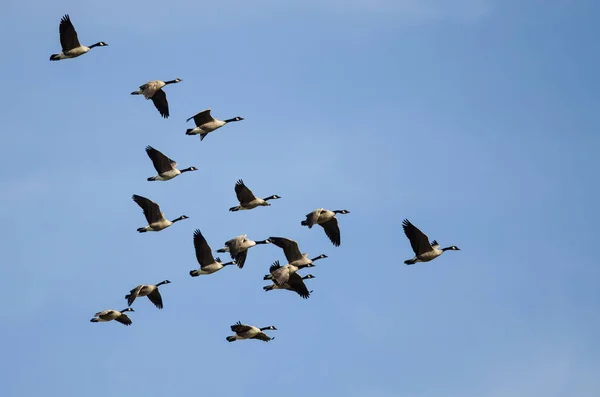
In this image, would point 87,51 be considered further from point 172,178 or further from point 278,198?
point 278,198

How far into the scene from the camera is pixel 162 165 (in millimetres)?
44219

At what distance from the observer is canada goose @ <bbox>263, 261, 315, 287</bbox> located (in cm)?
3984

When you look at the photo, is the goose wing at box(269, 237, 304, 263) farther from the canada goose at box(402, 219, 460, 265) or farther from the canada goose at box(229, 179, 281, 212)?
the canada goose at box(402, 219, 460, 265)

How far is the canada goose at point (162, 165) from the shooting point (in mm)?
43812

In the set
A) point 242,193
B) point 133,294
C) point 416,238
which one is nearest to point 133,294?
point 133,294

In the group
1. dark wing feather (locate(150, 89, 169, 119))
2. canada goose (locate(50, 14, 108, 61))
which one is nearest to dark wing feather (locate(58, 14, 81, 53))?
canada goose (locate(50, 14, 108, 61))

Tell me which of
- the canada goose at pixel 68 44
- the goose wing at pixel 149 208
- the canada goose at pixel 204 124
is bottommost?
the goose wing at pixel 149 208

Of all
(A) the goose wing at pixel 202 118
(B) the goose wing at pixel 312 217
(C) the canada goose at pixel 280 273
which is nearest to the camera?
(C) the canada goose at pixel 280 273

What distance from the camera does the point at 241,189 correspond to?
42.8 metres

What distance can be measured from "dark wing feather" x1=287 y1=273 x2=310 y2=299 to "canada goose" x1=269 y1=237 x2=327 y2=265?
28.9 inches

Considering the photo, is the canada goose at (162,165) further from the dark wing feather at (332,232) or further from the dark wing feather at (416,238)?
the dark wing feather at (416,238)

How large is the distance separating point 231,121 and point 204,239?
19.0 ft

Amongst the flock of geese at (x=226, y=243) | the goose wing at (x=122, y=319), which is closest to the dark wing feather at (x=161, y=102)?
the flock of geese at (x=226, y=243)

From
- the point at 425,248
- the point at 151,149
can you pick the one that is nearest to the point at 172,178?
the point at 151,149
